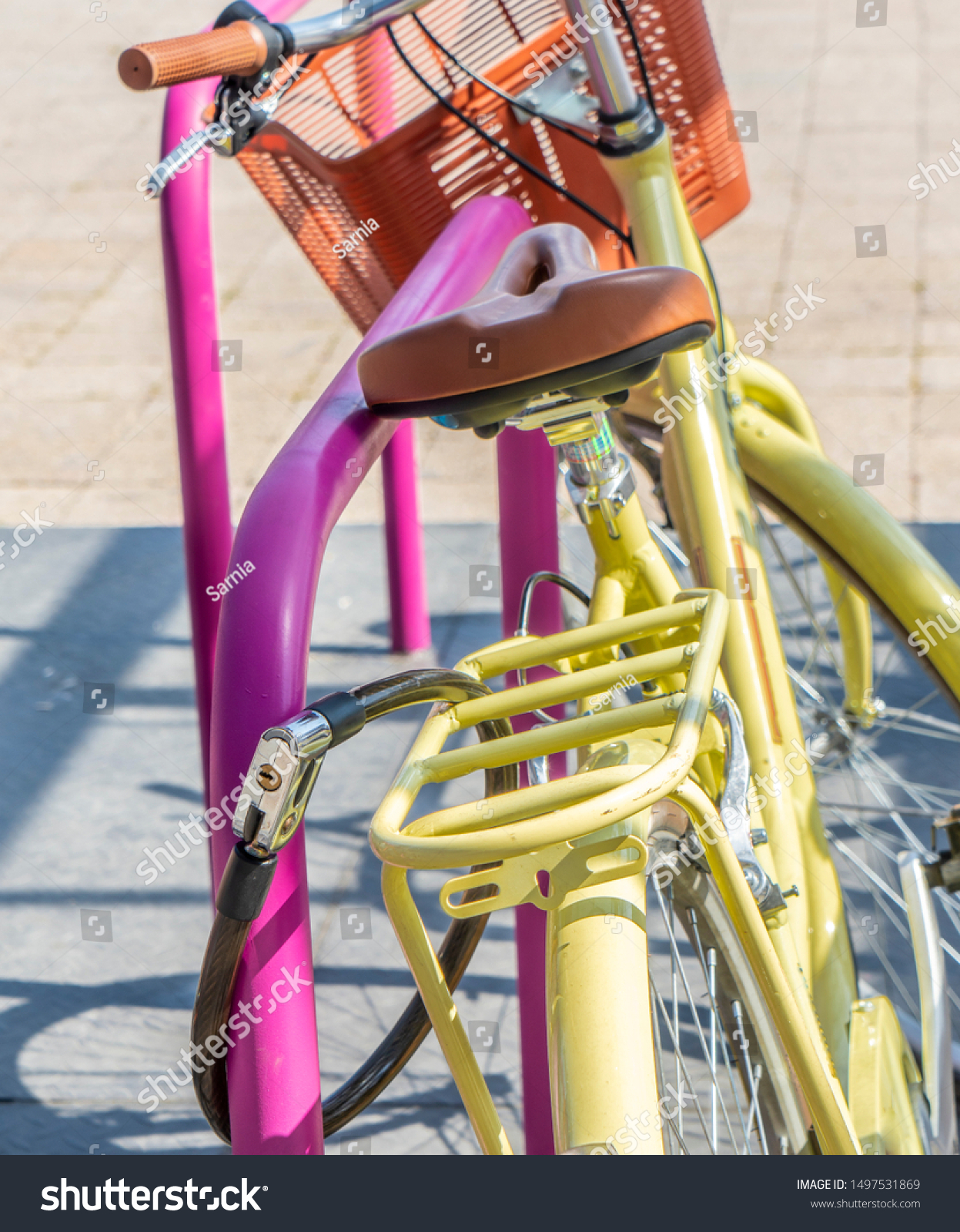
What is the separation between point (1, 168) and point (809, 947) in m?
6.04

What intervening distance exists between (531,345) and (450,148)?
90cm

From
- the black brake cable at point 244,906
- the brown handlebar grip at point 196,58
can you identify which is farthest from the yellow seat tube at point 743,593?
the brown handlebar grip at point 196,58

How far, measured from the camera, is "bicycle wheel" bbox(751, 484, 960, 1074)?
6.31 feet

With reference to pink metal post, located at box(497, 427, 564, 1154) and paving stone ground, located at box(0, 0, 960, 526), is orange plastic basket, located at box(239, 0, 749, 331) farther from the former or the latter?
paving stone ground, located at box(0, 0, 960, 526)

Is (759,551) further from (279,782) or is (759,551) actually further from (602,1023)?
(279,782)

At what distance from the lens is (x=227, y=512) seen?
1.73m

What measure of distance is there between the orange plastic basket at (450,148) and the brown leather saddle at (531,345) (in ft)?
2.61

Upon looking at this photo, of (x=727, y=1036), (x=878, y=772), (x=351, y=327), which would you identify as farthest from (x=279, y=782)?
(x=351, y=327)

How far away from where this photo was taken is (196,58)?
126 cm

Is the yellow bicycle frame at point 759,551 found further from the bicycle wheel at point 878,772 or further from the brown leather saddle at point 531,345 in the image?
the brown leather saddle at point 531,345

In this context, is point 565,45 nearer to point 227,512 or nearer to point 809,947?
point 227,512

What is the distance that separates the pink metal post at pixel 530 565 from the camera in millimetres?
1625

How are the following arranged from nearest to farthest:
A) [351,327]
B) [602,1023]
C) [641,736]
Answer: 1. [602,1023]
2. [641,736]
3. [351,327]
